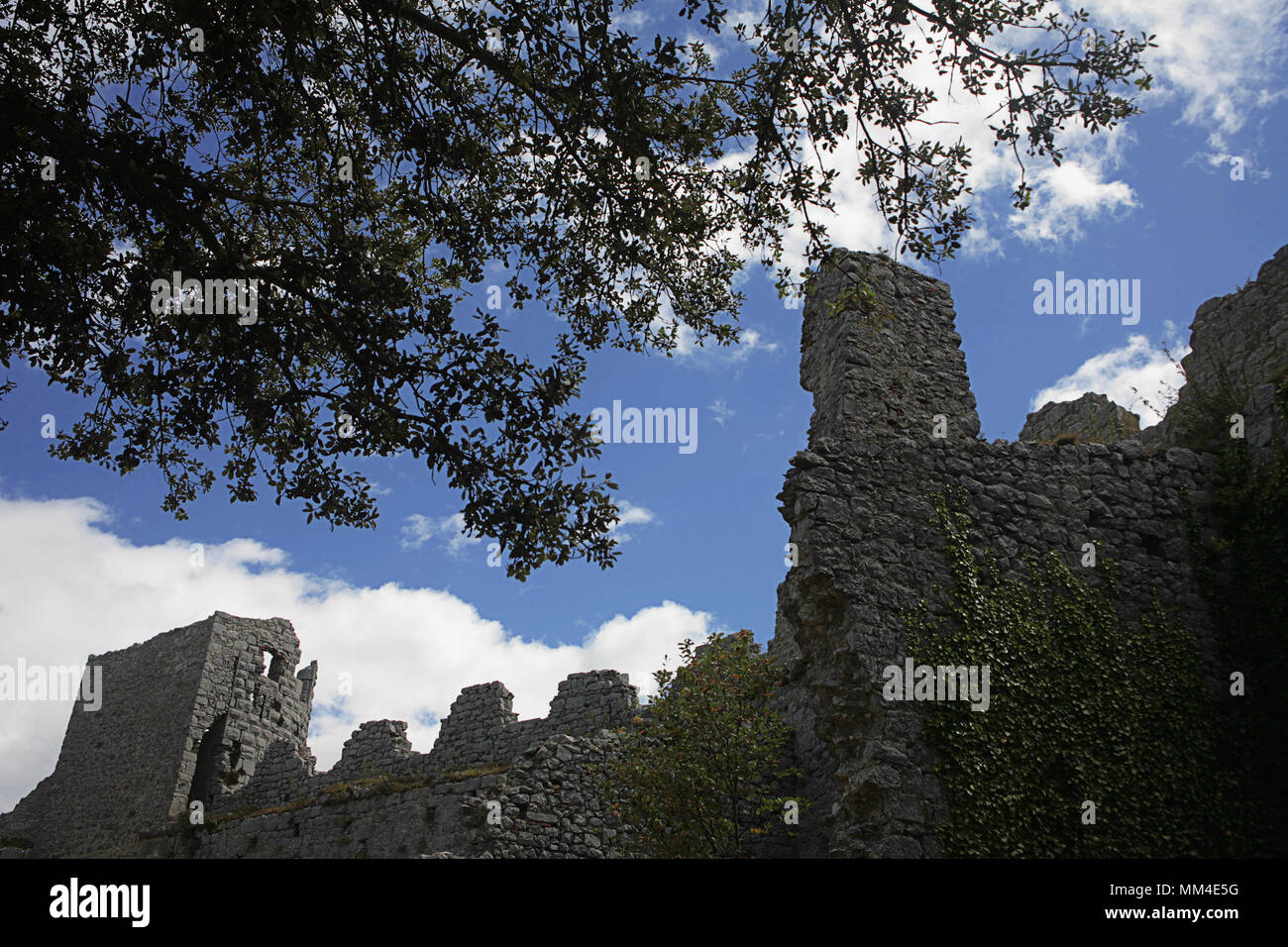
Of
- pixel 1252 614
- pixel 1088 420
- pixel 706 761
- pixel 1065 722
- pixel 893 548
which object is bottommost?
pixel 706 761

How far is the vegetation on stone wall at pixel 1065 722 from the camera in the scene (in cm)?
816

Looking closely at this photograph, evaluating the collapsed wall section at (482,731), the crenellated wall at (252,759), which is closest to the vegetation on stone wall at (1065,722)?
the crenellated wall at (252,759)

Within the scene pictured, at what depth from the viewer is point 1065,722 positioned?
343 inches

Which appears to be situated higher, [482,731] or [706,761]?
[706,761]

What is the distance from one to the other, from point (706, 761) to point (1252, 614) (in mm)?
6276

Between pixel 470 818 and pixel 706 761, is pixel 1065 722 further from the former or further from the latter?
pixel 470 818

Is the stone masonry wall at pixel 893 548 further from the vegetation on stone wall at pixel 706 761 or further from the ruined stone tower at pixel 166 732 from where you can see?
the ruined stone tower at pixel 166 732

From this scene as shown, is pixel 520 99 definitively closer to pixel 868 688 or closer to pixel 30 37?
pixel 30 37

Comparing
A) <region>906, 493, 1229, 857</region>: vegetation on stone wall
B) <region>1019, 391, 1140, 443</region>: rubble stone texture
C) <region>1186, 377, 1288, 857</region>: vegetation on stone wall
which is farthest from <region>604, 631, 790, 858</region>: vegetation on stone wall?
<region>1019, 391, 1140, 443</region>: rubble stone texture

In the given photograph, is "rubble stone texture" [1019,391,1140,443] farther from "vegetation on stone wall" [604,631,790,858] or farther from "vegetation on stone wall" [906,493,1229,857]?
"vegetation on stone wall" [604,631,790,858]

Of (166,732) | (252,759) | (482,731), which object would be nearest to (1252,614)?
(482,731)

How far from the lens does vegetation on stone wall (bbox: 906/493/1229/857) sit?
8.16 m

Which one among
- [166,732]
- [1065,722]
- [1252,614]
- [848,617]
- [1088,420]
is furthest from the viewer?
[166,732]
